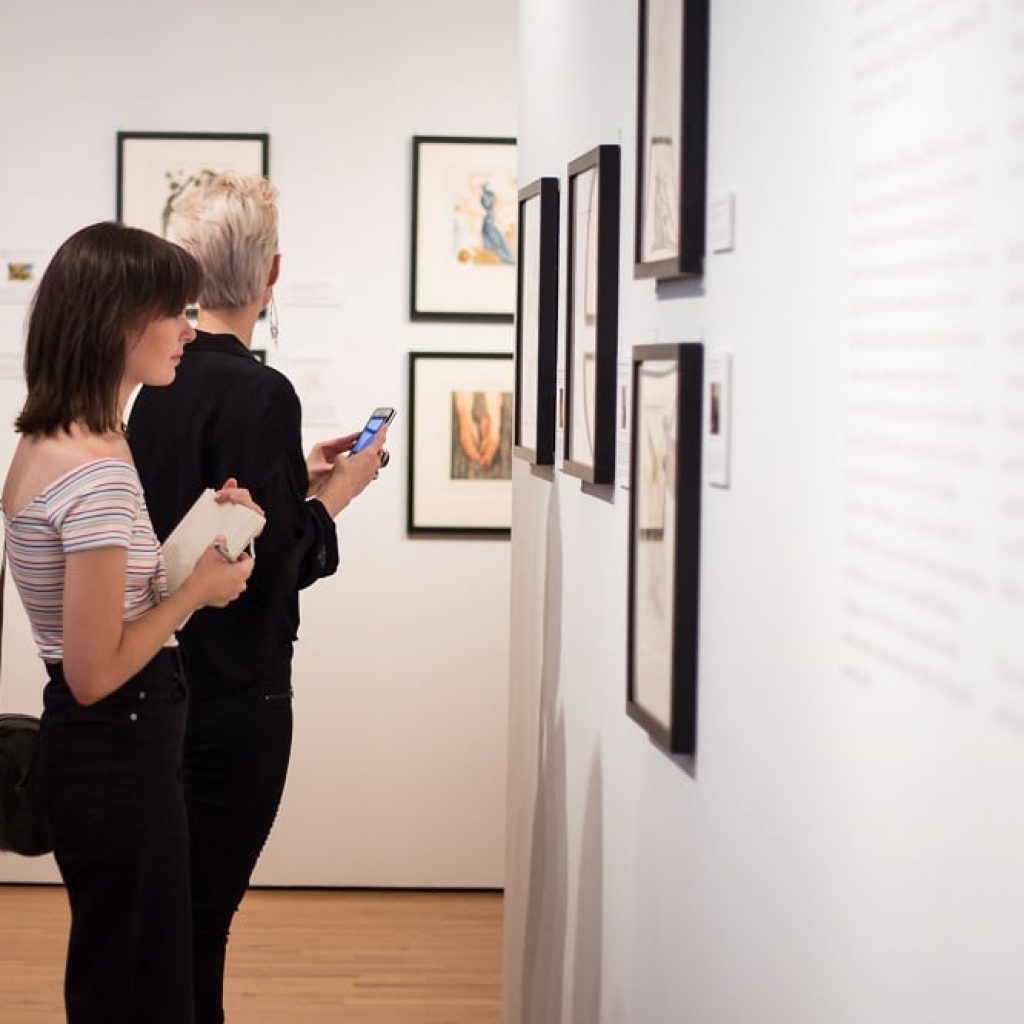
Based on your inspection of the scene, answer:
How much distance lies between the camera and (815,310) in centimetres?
158

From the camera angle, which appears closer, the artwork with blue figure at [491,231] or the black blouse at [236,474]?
the black blouse at [236,474]

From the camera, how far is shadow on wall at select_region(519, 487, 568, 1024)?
3225mm

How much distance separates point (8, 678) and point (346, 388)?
1419 mm

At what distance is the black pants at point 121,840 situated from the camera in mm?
2408

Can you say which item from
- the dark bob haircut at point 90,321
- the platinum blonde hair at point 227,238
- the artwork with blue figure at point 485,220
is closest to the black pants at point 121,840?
the dark bob haircut at point 90,321

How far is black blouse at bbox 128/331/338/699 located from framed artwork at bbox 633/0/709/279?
83 centimetres

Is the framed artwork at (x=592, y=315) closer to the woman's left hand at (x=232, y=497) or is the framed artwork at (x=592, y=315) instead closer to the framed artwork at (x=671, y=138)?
the framed artwork at (x=671, y=138)

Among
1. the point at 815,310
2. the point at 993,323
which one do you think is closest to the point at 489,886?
the point at 815,310

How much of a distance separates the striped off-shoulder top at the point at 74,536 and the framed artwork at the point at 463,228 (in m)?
3.06

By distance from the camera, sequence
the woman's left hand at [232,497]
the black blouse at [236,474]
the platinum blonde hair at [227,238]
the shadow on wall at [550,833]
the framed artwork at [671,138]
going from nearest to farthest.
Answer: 1. the framed artwork at [671,138]
2. the woman's left hand at [232,497]
3. the black blouse at [236,474]
4. the platinum blonde hair at [227,238]
5. the shadow on wall at [550,833]

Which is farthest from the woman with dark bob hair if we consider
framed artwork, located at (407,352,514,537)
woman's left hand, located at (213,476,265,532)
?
framed artwork, located at (407,352,514,537)

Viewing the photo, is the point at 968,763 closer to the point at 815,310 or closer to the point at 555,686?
the point at 815,310

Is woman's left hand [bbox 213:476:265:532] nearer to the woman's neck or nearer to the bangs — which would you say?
the bangs

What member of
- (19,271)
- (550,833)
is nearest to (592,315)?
(550,833)
